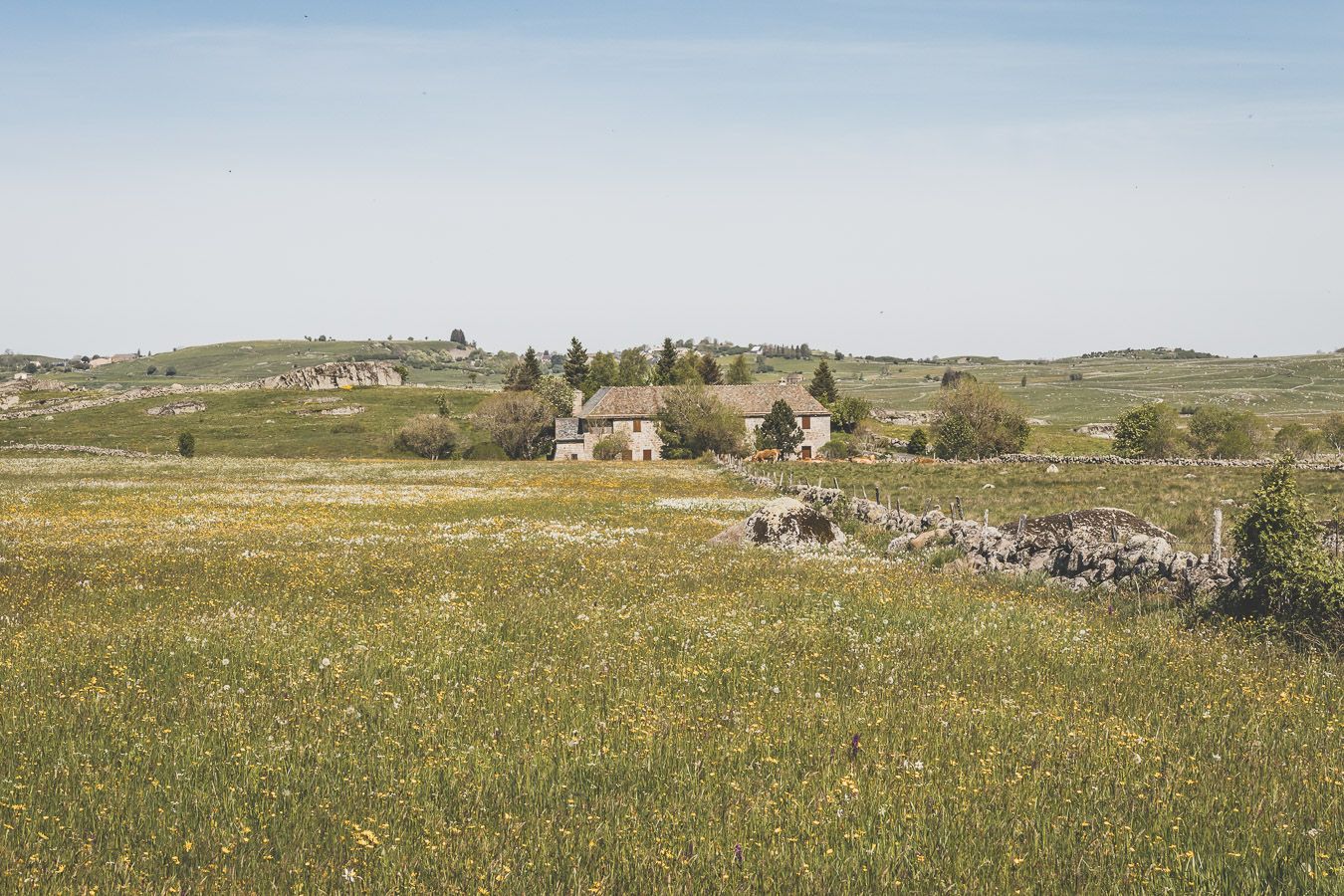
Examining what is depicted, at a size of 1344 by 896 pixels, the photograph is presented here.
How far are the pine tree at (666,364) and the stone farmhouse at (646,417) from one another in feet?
83.4

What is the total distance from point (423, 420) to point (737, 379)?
58870 millimetres

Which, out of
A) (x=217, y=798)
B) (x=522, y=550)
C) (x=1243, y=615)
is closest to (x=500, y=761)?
(x=217, y=798)

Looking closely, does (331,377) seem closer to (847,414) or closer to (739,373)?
(739,373)

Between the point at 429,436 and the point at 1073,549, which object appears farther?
the point at 429,436

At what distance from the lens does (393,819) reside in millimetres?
6461

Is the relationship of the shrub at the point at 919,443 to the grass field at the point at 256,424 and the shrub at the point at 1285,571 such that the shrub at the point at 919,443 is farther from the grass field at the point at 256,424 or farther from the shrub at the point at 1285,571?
the shrub at the point at 1285,571

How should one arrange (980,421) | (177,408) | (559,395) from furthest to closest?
(177,408) < (559,395) < (980,421)

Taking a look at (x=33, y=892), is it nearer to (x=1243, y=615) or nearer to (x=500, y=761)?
(x=500, y=761)

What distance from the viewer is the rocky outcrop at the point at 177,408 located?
440 feet

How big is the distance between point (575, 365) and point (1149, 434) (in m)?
85.1

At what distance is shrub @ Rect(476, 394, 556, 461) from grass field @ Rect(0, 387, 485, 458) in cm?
1245

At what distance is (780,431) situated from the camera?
97.5 metres

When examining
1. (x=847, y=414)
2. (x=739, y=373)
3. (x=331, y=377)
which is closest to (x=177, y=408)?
(x=331, y=377)

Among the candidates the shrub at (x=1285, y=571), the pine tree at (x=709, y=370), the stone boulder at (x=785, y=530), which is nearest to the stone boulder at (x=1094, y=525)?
the stone boulder at (x=785, y=530)
